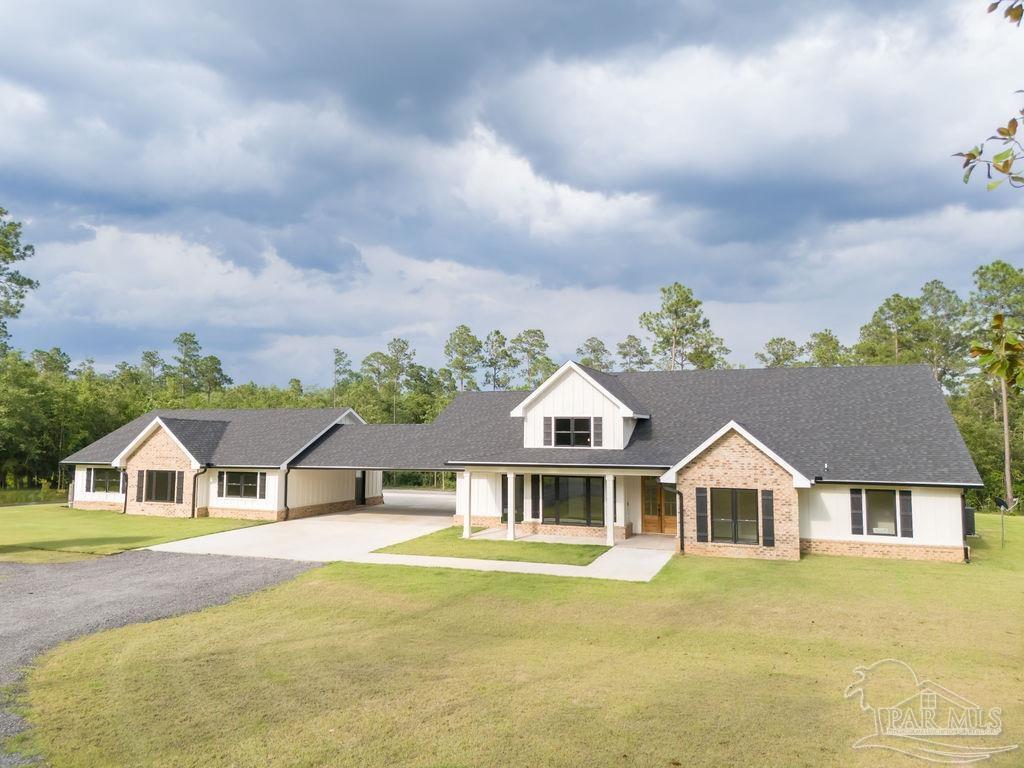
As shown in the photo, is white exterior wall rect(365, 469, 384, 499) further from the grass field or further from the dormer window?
the grass field

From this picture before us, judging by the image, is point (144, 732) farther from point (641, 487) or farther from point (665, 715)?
point (641, 487)

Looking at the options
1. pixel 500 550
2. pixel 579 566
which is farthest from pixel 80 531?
pixel 579 566

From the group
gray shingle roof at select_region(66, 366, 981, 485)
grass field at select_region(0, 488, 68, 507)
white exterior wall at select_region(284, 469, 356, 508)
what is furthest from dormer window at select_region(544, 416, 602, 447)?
grass field at select_region(0, 488, 68, 507)

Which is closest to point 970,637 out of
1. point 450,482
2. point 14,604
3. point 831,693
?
point 831,693

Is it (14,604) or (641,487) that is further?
(641,487)

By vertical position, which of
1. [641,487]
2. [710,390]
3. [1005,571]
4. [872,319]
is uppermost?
[872,319]
